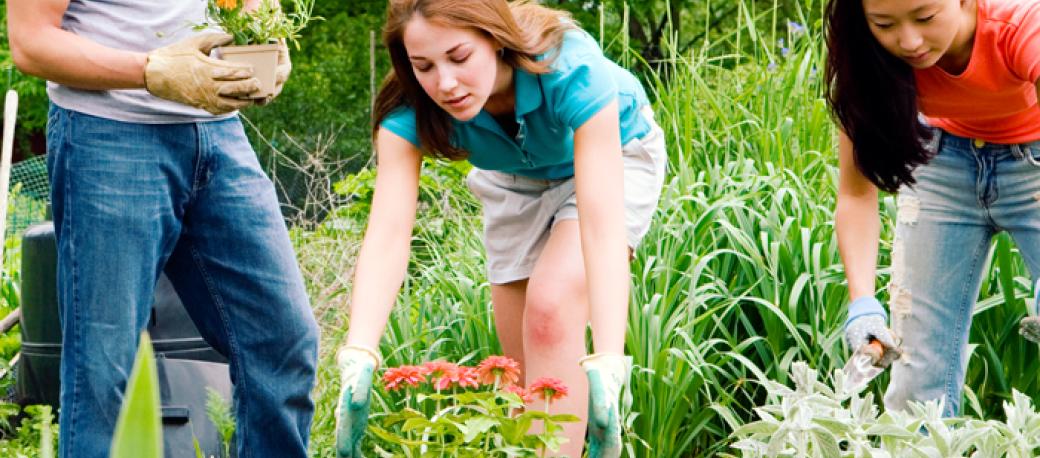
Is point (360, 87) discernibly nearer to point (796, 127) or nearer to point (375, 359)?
point (796, 127)

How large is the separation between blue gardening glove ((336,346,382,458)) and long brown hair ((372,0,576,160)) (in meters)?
0.51

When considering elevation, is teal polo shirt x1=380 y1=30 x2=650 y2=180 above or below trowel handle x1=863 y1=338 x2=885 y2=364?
above

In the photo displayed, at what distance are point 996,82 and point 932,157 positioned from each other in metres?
0.29

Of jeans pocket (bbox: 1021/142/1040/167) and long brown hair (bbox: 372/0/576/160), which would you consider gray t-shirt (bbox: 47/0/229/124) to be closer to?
long brown hair (bbox: 372/0/576/160)

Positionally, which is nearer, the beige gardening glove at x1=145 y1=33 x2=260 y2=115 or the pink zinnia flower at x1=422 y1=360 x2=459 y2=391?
the pink zinnia flower at x1=422 y1=360 x2=459 y2=391

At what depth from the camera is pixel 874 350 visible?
2.35 metres

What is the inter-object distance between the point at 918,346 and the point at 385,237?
1248 mm

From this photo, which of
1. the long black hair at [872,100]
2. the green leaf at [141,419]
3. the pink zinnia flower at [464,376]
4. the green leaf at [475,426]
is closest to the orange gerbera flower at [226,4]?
the pink zinnia flower at [464,376]

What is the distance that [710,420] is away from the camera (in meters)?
3.36

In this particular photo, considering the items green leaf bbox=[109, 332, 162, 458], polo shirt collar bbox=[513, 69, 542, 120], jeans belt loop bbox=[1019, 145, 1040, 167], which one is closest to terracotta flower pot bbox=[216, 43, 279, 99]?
polo shirt collar bbox=[513, 69, 542, 120]

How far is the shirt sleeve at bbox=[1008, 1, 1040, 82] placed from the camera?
2.31 meters

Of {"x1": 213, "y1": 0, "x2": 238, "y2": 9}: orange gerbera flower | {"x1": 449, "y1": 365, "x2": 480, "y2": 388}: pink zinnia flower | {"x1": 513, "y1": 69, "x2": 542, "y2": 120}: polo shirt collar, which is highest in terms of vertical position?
{"x1": 213, "y1": 0, "x2": 238, "y2": 9}: orange gerbera flower

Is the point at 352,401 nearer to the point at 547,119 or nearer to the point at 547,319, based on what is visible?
the point at 547,319

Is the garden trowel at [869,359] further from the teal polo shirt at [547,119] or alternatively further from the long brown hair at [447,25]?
the long brown hair at [447,25]
